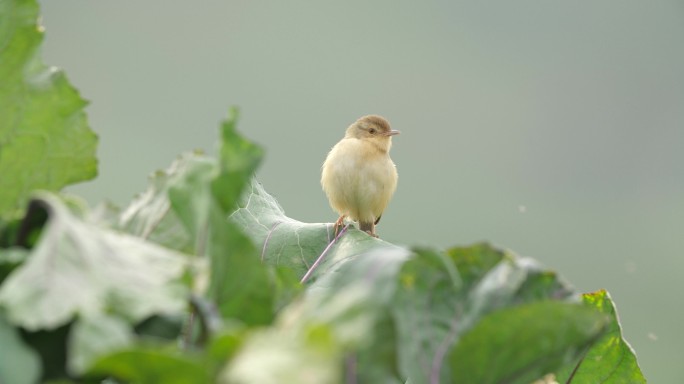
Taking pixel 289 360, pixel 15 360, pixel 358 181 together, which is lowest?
pixel 358 181

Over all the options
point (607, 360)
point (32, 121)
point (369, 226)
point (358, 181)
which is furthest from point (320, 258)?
point (369, 226)

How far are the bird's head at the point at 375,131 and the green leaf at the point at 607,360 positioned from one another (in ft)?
18.1

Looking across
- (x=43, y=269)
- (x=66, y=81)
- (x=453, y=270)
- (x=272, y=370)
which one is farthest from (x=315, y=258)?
(x=272, y=370)

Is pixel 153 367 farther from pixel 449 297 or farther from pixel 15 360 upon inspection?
pixel 449 297

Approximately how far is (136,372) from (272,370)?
0.11 metres

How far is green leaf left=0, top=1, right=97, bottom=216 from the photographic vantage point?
34.1 inches

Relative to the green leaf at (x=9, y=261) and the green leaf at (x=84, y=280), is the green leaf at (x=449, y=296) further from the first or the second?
the green leaf at (x=9, y=261)

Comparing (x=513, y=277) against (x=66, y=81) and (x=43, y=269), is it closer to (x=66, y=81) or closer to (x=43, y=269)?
(x=43, y=269)

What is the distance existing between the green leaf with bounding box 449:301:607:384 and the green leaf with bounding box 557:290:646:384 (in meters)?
0.47

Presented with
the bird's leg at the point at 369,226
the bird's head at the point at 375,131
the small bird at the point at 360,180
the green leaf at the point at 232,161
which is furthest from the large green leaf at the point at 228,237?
the bird's head at the point at 375,131

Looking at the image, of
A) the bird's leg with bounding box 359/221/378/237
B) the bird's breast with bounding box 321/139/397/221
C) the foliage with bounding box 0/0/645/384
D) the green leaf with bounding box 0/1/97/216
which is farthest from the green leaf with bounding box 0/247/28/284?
the bird's leg with bounding box 359/221/378/237

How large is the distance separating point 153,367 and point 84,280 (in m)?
0.13

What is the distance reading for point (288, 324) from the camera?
0.54m

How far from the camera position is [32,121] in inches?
35.2
